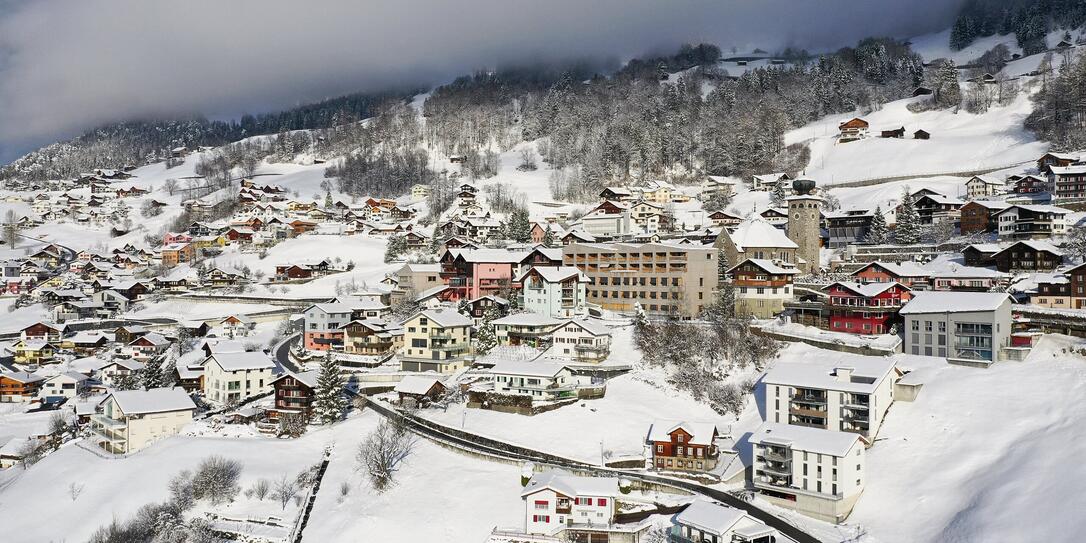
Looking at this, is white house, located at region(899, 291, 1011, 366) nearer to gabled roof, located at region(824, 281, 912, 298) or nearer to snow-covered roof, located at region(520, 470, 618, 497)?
gabled roof, located at region(824, 281, 912, 298)

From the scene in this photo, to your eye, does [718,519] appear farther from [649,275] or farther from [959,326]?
[649,275]

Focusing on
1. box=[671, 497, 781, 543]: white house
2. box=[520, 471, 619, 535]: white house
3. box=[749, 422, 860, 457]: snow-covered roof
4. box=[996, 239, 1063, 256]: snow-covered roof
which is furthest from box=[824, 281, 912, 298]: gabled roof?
box=[520, 471, 619, 535]: white house

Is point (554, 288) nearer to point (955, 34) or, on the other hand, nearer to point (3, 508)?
point (3, 508)

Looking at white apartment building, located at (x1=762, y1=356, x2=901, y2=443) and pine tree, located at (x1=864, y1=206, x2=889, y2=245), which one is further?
pine tree, located at (x1=864, y1=206, x2=889, y2=245)

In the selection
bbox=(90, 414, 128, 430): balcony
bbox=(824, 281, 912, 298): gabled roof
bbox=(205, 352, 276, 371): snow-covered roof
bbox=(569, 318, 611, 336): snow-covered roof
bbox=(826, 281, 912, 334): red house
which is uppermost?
bbox=(824, 281, 912, 298): gabled roof

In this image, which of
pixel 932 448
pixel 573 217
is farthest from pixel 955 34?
pixel 932 448

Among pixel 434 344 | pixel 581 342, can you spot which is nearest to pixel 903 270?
pixel 581 342
